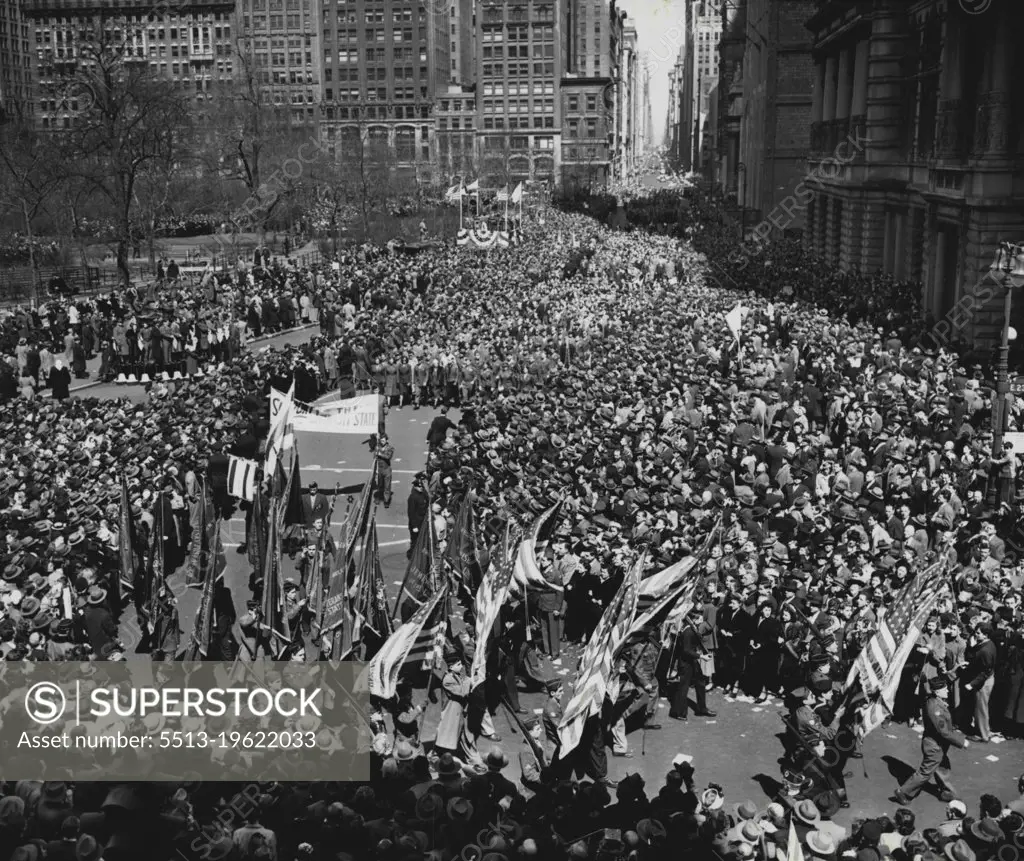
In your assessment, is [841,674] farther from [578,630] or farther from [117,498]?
[117,498]

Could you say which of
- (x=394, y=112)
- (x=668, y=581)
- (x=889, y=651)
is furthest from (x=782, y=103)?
(x=394, y=112)

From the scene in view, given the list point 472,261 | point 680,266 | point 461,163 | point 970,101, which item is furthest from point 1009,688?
point 461,163

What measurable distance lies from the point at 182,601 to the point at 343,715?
7005 mm

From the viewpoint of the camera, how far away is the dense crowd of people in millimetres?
10086

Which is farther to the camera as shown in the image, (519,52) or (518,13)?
(519,52)

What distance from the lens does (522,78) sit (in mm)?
176875

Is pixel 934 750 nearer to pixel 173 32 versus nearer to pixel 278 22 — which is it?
pixel 278 22

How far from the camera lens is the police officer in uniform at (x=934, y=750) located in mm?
12539

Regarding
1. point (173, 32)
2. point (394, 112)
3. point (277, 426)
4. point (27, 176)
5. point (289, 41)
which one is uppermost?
point (173, 32)

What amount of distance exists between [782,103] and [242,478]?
70.5 m

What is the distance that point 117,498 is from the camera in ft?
63.5

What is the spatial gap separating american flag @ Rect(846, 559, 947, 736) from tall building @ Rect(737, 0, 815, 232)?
7078 cm

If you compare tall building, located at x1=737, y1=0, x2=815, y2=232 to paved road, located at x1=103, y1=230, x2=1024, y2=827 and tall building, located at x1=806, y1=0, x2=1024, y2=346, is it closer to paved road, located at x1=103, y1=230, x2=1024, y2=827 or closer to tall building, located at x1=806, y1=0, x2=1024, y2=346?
tall building, located at x1=806, y1=0, x2=1024, y2=346

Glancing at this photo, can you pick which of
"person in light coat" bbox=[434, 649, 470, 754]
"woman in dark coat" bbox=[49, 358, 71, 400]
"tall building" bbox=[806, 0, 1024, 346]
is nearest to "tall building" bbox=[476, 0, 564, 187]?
"tall building" bbox=[806, 0, 1024, 346]
